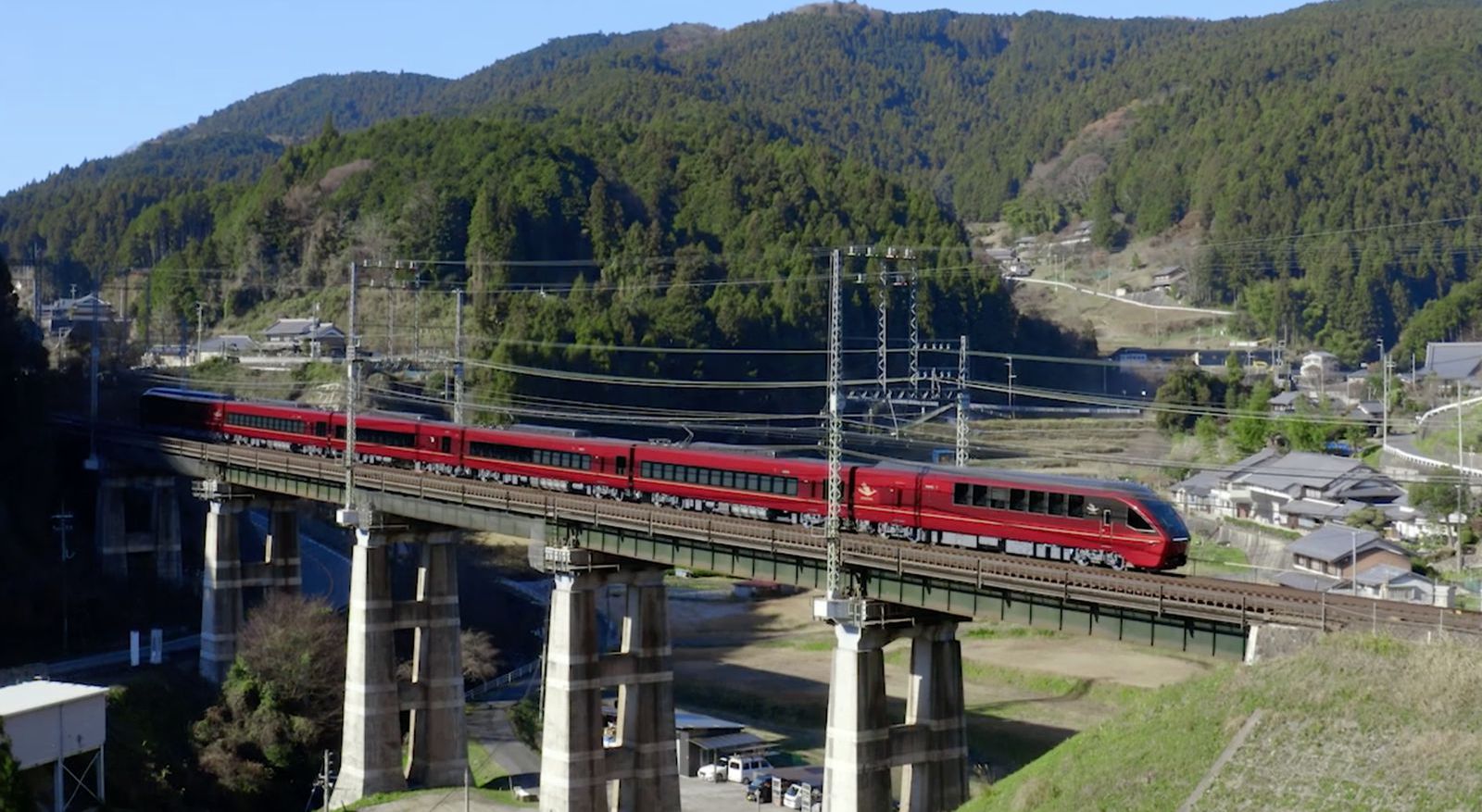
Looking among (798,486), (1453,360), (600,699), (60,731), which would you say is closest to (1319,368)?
(1453,360)

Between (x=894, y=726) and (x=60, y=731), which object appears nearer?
(x=894, y=726)

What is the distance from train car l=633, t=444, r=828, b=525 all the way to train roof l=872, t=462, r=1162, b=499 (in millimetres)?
1889

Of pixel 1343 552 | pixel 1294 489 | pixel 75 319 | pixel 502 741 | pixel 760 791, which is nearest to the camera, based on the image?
pixel 760 791

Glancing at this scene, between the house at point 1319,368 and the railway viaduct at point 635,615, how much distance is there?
9446cm

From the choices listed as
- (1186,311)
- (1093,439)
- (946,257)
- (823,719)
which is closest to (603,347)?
(1093,439)

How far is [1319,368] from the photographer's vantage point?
138 meters

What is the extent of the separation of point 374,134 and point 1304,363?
79.7 meters

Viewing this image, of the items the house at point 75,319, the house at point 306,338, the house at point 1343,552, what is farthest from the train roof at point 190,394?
the house at point 1343,552

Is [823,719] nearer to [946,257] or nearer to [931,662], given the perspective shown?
[931,662]

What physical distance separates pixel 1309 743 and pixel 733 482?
2121 centimetres

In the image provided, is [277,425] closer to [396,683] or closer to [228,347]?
[396,683]

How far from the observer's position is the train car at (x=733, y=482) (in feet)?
135

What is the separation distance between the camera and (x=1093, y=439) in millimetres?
100812

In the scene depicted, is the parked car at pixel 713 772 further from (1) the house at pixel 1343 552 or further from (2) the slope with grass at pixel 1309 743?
(2) the slope with grass at pixel 1309 743
